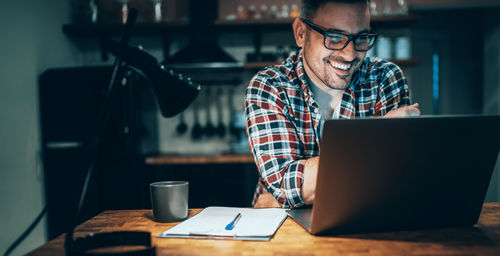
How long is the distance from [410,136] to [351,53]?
0.64 metres

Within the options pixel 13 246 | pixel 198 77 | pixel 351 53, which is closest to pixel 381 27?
pixel 198 77

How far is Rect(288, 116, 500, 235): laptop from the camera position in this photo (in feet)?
2.35

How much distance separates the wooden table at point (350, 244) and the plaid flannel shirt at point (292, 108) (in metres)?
0.35

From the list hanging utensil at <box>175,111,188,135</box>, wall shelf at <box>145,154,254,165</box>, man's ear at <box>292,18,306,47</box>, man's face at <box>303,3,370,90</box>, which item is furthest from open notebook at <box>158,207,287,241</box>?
hanging utensil at <box>175,111,188,135</box>

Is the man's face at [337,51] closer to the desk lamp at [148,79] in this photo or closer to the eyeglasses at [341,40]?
the eyeglasses at [341,40]

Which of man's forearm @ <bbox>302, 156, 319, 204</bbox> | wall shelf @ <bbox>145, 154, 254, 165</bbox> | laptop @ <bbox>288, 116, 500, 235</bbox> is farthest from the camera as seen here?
wall shelf @ <bbox>145, 154, 254, 165</bbox>

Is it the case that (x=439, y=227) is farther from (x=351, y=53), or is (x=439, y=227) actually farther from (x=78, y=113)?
(x=78, y=113)

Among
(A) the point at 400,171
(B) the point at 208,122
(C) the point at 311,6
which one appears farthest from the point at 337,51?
(B) the point at 208,122

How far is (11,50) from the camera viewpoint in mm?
2523

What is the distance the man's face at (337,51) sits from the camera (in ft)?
4.33

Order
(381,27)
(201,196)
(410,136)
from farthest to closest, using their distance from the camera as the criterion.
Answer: (381,27) → (201,196) → (410,136)

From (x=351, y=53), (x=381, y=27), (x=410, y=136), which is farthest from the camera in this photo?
(x=381, y=27)

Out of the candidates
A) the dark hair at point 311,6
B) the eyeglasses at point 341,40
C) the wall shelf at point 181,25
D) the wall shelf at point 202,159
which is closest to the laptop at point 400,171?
the eyeglasses at point 341,40

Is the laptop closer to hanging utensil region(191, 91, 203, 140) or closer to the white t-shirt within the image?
the white t-shirt
